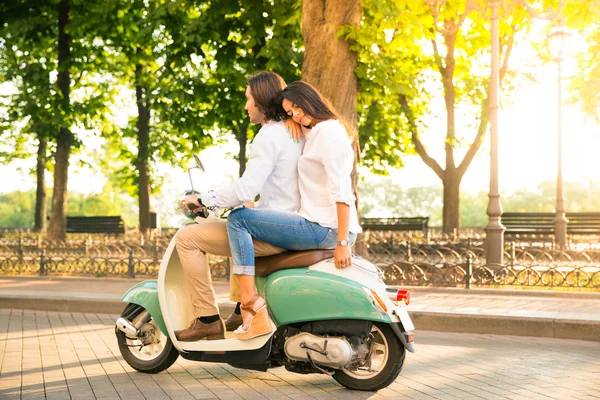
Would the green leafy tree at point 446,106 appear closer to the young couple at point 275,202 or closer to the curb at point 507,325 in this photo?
the curb at point 507,325

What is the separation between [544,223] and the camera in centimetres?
2306

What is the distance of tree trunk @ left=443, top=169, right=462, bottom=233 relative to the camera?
26672 millimetres

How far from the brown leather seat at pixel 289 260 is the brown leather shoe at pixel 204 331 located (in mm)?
479

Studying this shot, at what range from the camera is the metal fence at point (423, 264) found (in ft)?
42.1

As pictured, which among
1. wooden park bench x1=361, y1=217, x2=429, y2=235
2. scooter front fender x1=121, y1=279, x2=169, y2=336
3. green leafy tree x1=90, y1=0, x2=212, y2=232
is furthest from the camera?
wooden park bench x1=361, y1=217, x2=429, y2=235

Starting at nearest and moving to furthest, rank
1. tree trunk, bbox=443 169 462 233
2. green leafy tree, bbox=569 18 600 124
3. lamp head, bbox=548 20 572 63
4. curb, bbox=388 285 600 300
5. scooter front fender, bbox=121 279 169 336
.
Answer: scooter front fender, bbox=121 279 169 336, curb, bbox=388 285 600 300, lamp head, bbox=548 20 572 63, tree trunk, bbox=443 169 462 233, green leafy tree, bbox=569 18 600 124

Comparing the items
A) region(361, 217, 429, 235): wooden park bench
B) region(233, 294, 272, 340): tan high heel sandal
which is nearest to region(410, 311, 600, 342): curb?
region(233, 294, 272, 340): tan high heel sandal

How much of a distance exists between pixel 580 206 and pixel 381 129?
5357 centimetres

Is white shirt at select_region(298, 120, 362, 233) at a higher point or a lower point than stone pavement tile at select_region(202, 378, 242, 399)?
higher

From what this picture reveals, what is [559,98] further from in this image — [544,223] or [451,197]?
[451,197]

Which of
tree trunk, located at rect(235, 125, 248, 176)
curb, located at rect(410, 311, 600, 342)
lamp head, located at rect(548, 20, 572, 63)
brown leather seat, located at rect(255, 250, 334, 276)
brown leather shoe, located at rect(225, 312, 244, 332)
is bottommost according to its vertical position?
curb, located at rect(410, 311, 600, 342)

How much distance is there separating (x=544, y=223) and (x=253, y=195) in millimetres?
18375

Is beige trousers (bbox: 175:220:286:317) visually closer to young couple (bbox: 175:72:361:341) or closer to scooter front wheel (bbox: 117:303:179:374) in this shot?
young couple (bbox: 175:72:361:341)

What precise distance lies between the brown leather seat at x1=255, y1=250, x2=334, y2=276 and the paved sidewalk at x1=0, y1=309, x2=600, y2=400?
2.57 feet
